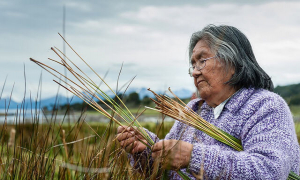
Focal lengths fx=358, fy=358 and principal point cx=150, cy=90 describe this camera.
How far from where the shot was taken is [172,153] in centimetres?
173

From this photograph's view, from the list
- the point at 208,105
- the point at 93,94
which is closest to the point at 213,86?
the point at 208,105

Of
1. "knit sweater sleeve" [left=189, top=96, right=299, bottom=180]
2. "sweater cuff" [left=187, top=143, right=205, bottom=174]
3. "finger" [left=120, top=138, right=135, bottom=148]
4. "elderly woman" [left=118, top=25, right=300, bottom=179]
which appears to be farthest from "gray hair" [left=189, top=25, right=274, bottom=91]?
"finger" [left=120, top=138, right=135, bottom=148]

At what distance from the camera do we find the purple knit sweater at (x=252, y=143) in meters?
A: 1.80

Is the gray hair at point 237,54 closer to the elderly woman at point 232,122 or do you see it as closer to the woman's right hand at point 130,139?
the elderly woman at point 232,122

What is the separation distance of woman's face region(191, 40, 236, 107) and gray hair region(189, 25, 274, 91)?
0.11ft

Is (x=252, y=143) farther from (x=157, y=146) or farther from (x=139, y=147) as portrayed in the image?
(x=139, y=147)

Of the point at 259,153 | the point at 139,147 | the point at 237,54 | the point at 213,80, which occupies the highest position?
the point at 237,54

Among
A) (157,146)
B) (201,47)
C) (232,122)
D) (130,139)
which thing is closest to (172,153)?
(157,146)

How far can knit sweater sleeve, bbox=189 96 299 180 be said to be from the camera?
1801 mm

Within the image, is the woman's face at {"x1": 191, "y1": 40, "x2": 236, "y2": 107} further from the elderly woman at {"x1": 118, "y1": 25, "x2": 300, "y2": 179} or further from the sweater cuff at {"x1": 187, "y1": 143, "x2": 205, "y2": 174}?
the sweater cuff at {"x1": 187, "y1": 143, "x2": 205, "y2": 174}

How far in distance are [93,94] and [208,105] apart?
0.83 meters

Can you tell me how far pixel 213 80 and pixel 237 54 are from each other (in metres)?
0.24

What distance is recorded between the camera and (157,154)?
1.83m

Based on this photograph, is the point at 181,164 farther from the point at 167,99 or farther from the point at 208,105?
the point at 208,105
